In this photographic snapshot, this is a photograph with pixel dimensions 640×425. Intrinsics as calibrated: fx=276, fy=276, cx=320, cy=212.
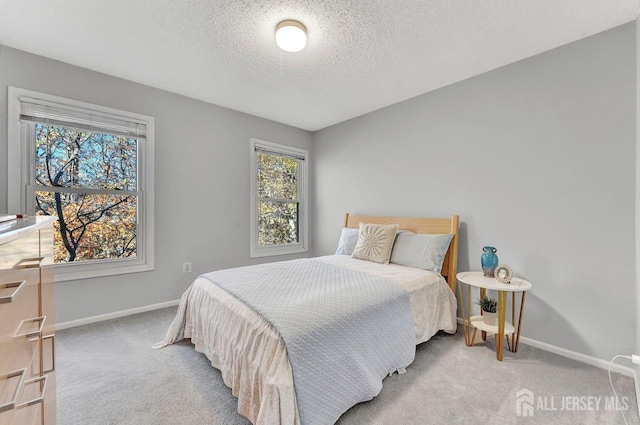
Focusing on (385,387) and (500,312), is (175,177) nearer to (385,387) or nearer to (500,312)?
(385,387)

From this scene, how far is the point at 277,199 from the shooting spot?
408cm

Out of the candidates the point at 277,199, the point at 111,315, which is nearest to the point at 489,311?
the point at 277,199

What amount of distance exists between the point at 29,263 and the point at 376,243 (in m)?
2.53

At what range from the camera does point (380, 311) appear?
1.78m

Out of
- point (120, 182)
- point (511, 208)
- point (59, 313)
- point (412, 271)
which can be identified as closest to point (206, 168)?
point (120, 182)

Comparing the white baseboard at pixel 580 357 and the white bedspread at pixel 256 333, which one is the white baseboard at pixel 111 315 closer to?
the white bedspread at pixel 256 333

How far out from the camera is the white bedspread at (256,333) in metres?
1.24

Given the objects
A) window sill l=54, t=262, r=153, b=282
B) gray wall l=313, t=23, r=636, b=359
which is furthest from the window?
gray wall l=313, t=23, r=636, b=359

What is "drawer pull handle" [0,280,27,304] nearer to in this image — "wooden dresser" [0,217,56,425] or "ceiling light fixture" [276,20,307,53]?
"wooden dresser" [0,217,56,425]

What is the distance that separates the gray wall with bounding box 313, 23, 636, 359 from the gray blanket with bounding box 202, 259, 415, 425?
3.98 feet

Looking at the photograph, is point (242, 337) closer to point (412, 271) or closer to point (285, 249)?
point (412, 271)

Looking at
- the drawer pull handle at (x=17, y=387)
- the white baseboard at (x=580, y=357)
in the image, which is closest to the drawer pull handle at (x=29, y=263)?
the drawer pull handle at (x=17, y=387)

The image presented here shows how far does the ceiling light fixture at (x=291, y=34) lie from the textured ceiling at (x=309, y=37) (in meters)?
0.05

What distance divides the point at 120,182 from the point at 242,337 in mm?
2297
